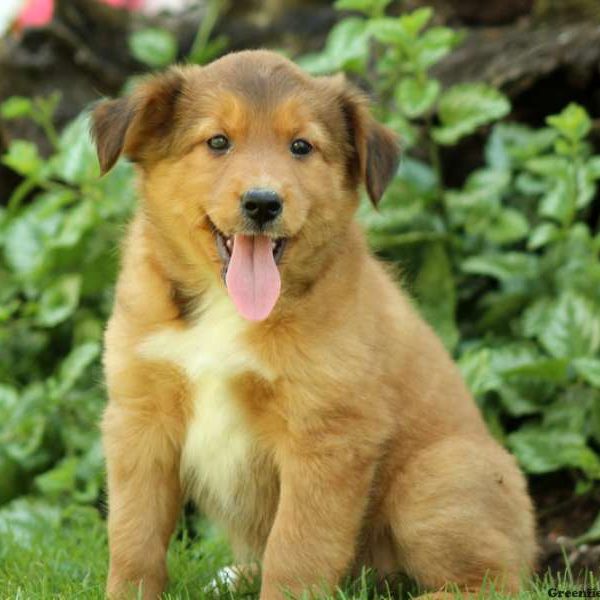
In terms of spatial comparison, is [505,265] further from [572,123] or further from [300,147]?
[300,147]

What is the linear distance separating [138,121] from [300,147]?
1.88 ft

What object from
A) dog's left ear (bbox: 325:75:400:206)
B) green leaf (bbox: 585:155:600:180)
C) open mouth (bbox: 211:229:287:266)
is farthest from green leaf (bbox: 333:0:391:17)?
open mouth (bbox: 211:229:287:266)

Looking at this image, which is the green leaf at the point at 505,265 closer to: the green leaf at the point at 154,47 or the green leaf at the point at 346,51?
the green leaf at the point at 346,51

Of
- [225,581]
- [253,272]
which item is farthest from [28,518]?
[253,272]

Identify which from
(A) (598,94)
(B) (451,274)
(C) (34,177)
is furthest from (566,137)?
(C) (34,177)

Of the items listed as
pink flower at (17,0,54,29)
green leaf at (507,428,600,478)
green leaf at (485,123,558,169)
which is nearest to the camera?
green leaf at (507,428,600,478)

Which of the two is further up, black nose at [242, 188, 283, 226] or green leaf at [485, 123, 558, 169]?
black nose at [242, 188, 283, 226]

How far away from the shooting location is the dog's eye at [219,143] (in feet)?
14.2

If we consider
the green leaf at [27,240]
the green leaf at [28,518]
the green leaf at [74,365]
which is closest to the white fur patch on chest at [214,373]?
the green leaf at [28,518]

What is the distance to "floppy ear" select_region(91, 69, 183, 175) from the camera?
14.2 ft

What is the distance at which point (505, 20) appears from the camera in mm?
8102

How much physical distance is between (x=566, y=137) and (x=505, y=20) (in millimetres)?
1620

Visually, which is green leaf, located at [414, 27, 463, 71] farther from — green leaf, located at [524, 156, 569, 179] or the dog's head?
the dog's head

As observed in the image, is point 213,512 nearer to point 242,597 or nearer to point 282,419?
point 242,597
